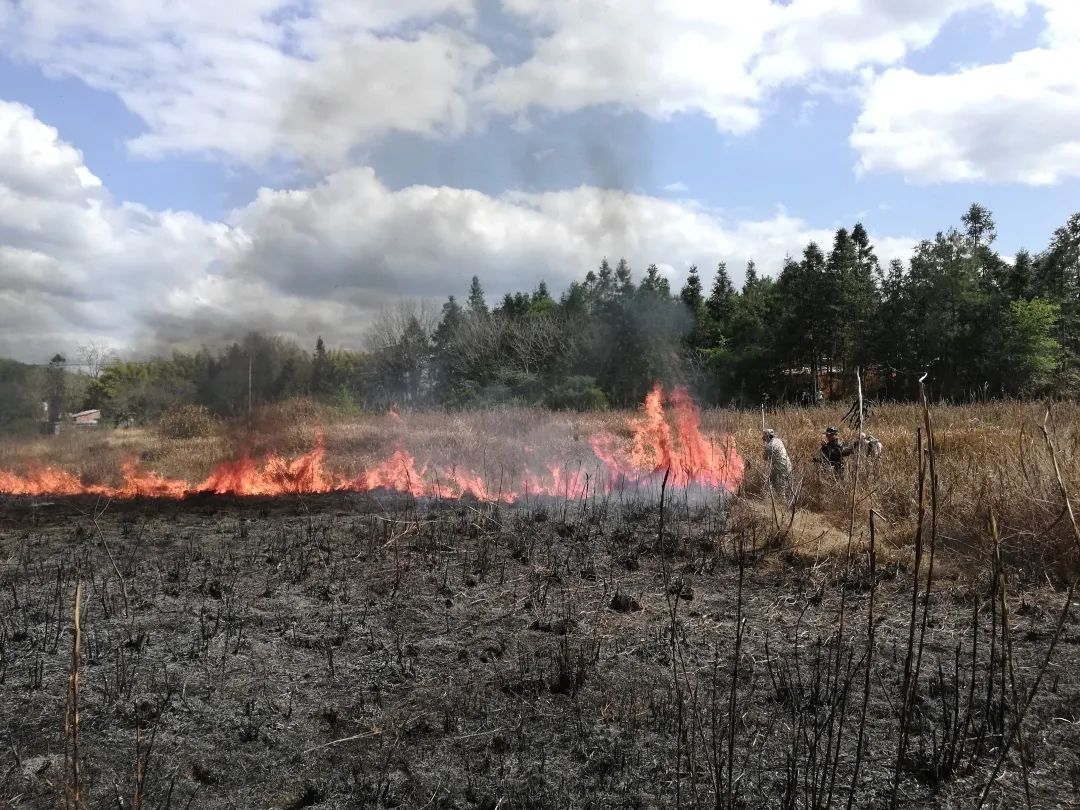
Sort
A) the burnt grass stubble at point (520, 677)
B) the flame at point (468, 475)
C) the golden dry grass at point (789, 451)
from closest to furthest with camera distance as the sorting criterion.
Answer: the burnt grass stubble at point (520, 677)
the golden dry grass at point (789, 451)
the flame at point (468, 475)

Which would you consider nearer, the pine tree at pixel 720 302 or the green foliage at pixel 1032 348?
the green foliage at pixel 1032 348

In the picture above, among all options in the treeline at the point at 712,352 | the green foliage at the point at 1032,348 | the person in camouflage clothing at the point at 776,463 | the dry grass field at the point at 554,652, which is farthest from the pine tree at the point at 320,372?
the green foliage at the point at 1032,348

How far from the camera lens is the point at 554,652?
A: 582 cm

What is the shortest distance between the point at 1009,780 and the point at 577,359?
2726cm

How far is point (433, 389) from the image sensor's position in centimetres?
2869

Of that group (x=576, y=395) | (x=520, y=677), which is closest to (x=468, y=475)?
(x=576, y=395)

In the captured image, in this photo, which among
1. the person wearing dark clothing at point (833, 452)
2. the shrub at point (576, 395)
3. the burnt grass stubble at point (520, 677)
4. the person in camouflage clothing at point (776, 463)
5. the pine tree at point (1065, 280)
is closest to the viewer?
the burnt grass stubble at point (520, 677)

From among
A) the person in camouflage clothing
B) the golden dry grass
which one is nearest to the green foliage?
the golden dry grass

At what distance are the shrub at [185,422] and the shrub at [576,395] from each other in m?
11.6

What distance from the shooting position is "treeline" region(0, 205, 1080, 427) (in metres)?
19.7

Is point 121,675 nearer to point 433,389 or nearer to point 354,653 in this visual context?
point 354,653

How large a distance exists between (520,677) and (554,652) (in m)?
0.66

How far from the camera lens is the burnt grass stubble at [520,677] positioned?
3826mm

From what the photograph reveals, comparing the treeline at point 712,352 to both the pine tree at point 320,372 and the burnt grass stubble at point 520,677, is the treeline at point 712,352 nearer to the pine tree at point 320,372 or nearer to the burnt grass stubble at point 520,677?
the pine tree at point 320,372
